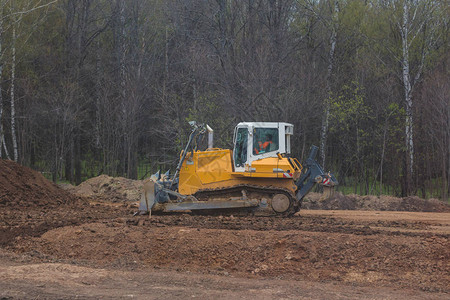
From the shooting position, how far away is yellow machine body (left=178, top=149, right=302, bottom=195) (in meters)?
15.2

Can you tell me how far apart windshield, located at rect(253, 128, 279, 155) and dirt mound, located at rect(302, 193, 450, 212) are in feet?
20.4

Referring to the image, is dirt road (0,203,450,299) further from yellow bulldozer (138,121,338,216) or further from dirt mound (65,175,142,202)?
dirt mound (65,175,142,202)

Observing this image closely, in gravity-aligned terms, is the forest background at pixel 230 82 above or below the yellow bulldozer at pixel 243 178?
above

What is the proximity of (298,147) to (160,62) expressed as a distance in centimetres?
1254

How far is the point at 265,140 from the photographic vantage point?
15.5 metres

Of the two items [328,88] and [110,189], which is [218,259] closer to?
[110,189]

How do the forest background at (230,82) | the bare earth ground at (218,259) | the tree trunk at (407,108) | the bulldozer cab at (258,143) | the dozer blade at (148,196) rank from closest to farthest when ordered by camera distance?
the bare earth ground at (218,259)
the dozer blade at (148,196)
the bulldozer cab at (258,143)
the tree trunk at (407,108)
the forest background at (230,82)

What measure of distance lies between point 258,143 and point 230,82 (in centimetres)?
1242

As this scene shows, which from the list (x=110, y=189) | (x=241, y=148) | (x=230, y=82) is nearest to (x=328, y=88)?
(x=230, y=82)

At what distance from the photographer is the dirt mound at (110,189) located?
23.8 meters

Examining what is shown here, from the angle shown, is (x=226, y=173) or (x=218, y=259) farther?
(x=226, y=173)

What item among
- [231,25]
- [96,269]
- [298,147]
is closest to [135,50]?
[231,25]

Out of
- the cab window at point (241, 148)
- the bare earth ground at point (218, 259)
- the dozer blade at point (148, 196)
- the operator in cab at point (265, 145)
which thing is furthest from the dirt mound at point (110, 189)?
the operator in cab at point (265, 145)

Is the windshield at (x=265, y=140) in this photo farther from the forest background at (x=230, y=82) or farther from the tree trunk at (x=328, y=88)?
the tree trunk at (x=328, y=88)
